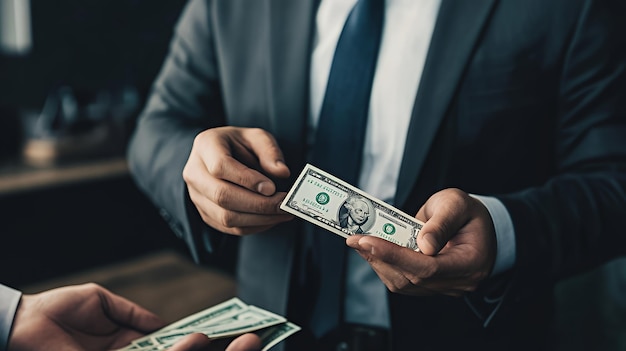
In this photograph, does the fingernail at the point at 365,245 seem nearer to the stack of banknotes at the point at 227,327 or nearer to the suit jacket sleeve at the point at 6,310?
the stack of banknotes at the point at 227,327

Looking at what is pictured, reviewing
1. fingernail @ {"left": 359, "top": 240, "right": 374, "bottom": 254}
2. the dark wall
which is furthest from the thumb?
the dark wall

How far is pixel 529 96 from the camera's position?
111 centimetres

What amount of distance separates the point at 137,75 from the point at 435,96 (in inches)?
108

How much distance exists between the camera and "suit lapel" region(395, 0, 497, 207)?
3.50 feet

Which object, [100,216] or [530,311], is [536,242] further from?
[100,216]

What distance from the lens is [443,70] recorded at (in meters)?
1.07

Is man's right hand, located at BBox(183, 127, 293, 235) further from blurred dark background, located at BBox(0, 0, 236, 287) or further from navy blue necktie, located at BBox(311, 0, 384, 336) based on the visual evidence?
blurred dark background, located at BBox(0, 0, 236, 287)

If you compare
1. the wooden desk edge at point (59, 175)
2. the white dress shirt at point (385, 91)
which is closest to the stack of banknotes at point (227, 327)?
the white dress shirt at point (385, 91)

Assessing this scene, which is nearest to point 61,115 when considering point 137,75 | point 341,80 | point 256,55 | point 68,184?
point 68,184

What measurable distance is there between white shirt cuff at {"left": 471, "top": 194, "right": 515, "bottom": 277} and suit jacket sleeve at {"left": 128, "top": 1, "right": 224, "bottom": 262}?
541mm

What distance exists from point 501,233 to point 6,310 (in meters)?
0.78

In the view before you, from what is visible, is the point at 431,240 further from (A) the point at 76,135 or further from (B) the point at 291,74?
(A) the point at 76,135

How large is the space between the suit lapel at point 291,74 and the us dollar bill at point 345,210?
0.19 metres

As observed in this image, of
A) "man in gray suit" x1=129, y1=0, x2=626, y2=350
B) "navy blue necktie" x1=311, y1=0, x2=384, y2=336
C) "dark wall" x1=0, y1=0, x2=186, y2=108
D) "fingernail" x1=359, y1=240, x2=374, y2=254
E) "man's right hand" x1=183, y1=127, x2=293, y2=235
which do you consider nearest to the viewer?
"fingernail" x1=359, y1=240, x2=374, y2=254
